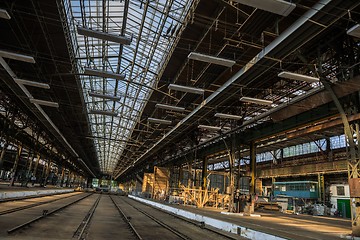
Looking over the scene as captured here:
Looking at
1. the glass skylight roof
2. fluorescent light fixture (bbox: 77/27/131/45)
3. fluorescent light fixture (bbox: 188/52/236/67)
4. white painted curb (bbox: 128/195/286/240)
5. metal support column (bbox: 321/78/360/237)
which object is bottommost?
white painted curb (bbox: 128/195/286/240)

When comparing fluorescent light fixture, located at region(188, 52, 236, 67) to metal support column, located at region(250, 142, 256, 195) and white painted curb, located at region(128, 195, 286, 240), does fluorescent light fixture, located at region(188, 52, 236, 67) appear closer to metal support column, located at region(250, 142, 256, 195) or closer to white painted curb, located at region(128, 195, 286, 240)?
white painted curb, located at region(128, 195, 286, 240)

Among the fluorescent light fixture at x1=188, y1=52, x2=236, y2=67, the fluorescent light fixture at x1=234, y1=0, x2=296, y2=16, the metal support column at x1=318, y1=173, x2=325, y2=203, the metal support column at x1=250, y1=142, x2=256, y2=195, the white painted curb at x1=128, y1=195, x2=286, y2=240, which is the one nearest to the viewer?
the fluorescent light fixture at x1=234, y1=0, x2=296, y2=16

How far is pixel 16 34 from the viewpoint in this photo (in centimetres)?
1514

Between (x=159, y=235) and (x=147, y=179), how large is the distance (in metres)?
37.6

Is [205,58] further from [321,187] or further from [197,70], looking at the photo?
[321,187]

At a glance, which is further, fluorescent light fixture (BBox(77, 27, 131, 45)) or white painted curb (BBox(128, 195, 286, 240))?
fluorescent light fixture (BBox(77, 27, 131, 45))

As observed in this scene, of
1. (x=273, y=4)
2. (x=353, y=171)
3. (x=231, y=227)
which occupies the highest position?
(x=273, y=4)

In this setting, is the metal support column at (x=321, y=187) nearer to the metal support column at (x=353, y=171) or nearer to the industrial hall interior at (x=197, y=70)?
the industrial hall interior at (x=197, y=70)

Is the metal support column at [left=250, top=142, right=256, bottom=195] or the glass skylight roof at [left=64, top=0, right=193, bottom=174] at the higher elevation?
the glass skylight roof at [left=64, top=0, right=193, bottom=174]

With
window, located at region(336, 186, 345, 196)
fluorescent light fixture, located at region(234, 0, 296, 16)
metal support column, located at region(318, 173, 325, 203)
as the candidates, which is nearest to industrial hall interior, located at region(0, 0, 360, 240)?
fluorescent light fixture, located at region(234, 0, 296, 16)

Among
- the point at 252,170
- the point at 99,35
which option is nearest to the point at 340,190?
the point at 252,170

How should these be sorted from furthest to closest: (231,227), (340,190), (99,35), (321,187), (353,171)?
(321,187)
(340,190)
(231,227)
(353,171)
(99,35)

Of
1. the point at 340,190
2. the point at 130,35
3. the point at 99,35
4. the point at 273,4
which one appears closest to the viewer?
the point at 273,4

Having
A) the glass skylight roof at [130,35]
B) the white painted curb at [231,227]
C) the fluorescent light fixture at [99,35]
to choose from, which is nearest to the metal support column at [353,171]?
the white painted curb at [231,227]
